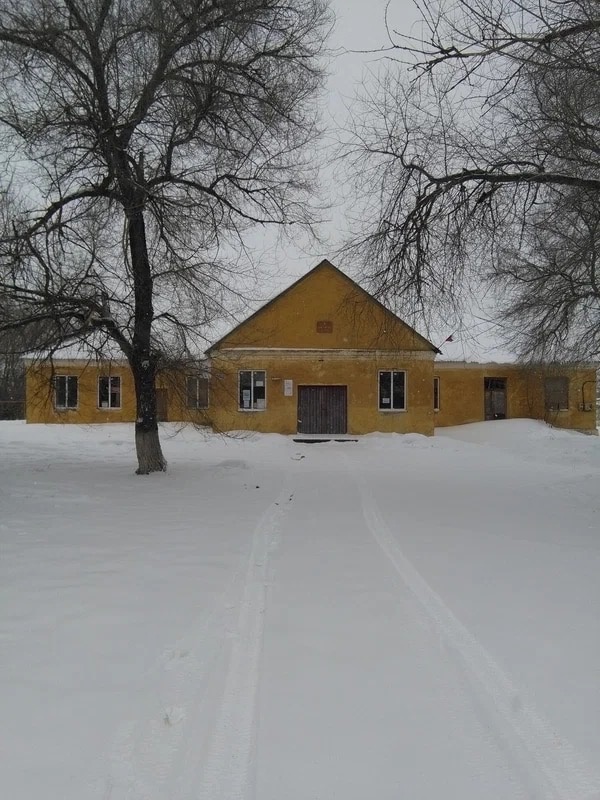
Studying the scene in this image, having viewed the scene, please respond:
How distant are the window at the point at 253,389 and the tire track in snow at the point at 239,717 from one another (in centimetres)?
2007

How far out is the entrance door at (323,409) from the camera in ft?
84.8

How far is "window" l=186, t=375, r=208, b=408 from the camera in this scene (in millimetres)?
13531

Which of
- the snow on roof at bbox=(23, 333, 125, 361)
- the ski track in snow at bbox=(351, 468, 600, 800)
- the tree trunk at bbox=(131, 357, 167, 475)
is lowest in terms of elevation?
the ski track in snow at bbox=(351, 468, 600, 800)

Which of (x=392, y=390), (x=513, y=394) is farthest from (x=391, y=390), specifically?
(x=513, y=394)

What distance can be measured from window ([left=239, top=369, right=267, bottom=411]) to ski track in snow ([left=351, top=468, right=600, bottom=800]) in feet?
68.4

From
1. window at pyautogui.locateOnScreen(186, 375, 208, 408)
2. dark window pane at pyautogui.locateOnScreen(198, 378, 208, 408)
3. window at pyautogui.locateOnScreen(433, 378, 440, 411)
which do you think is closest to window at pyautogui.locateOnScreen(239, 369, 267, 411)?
window at pyautogui.locateOnScreen(433, 378, 440, 411)

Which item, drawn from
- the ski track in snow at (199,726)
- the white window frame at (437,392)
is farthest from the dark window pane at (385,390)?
the ski track in snow at (199,726)

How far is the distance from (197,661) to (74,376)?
88.8 ft

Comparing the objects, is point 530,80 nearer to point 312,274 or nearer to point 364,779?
point 364,779

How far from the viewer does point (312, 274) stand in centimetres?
2589

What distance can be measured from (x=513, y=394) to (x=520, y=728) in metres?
29.4

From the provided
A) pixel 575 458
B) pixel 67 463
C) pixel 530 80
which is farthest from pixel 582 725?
pixel 575 458

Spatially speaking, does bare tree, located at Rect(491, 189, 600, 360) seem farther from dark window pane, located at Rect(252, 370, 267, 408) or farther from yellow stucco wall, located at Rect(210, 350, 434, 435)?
dark window pane, located at Rect(252, 370, 267, 408)

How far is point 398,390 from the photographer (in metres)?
26.0
